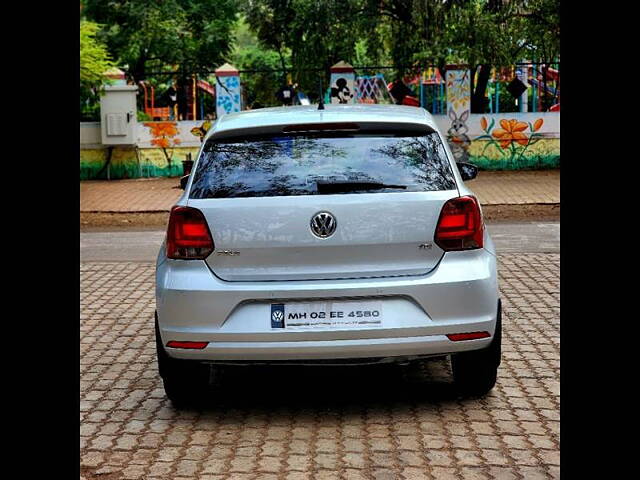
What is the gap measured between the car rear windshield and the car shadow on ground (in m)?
1.33

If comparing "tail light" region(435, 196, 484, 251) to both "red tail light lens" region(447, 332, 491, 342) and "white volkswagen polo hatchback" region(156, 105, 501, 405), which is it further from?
"red tail light lens" region(447, 332, 491, 342)

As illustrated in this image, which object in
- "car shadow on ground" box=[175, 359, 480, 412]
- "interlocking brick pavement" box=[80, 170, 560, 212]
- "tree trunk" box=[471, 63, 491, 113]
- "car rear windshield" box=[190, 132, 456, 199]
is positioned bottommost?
"car shadow on ground" box=[175, 359, 480, 412]

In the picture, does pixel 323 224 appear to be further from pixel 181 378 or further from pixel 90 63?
pixel 90 63

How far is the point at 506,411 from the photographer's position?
5.81 meters

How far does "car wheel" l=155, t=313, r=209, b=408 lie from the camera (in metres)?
5.82

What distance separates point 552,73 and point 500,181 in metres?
4.42

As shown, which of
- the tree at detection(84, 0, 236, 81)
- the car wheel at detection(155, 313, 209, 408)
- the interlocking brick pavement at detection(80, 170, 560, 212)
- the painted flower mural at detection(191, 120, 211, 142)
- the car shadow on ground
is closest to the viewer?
the car wheel at detection(155, 313, 209, 408)

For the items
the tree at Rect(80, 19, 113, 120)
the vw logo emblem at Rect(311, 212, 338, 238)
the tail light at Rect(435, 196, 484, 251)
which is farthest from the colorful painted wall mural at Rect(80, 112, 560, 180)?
the vw logo emblem at Rect(311, 212, 338, 238)

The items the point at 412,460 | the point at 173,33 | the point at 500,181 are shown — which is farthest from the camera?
the point at 173,33

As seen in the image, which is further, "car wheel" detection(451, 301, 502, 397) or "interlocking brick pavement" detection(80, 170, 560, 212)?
"interlocking brick pavement" detection(80, 170, 560, 212)

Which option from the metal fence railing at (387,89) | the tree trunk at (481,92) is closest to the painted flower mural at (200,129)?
the metal fence railing at (387,89)

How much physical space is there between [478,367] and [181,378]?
168cm
